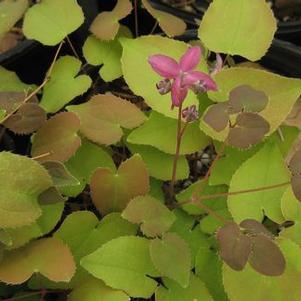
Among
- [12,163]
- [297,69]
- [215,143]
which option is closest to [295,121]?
[297,69]

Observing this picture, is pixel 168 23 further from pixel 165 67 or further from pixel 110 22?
pixel 165 67

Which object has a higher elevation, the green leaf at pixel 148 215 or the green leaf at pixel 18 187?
the green leaf at pixel 18 187

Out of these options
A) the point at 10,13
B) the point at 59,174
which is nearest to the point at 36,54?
the point at 10,13

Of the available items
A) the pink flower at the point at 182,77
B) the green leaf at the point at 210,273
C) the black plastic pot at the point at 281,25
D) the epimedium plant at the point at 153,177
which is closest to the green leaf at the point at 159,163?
the epimedium plant at the point at 153,177

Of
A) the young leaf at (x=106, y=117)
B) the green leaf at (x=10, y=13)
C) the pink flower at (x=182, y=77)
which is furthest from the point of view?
the green leaf at (x=10, y=13)

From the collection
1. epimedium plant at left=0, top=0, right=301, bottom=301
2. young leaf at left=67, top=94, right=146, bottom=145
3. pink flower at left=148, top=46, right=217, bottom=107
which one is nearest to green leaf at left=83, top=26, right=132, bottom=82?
epimedium plant at left=0, top=0, right=301, bottom=301

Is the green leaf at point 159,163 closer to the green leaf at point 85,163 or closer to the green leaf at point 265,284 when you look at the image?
the green leaf at point 85,163

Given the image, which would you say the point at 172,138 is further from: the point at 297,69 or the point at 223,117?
the point at 297,69
